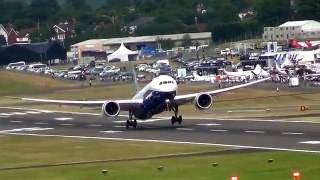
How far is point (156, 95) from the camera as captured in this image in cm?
7400

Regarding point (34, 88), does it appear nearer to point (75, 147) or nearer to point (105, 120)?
point (105, 120)

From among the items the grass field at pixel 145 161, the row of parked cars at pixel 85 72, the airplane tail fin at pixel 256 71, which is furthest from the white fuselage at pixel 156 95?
the row of parked cars at pixel 85 72

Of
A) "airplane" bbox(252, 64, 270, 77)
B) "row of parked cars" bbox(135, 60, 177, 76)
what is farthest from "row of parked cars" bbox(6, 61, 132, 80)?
"airplane" bbox(252, 64, 270, 77)

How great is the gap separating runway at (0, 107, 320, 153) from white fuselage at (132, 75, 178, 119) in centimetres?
123

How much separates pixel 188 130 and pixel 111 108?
4.97 metres

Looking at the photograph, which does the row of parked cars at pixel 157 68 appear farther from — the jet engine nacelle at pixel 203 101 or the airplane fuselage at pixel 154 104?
the jet engine nacelle at pixel 203 101

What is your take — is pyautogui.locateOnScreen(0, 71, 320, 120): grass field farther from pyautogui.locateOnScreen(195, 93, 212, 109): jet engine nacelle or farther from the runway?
pyautogui.locateOnScreen(195, 93, 212, 109): jet engine nacelle

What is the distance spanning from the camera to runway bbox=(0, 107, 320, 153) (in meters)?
63.1

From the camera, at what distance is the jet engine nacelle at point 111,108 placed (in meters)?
75.6

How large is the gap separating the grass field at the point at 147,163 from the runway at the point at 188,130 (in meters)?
2.68

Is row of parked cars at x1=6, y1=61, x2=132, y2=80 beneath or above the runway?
above

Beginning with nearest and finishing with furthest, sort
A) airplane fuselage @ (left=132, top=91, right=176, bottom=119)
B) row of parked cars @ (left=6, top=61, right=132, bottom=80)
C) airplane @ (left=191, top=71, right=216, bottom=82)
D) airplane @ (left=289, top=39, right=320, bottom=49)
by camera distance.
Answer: airplane fuselage @ (left=132, top=91, right=176, bottom=119), airplane @ (left=191, top=71, right=216, bottom=82), row of parked cars @ (left=6, top=61, right=132, bottom=80), airplane @ (left=289, top=39, right=320, bottom=49)

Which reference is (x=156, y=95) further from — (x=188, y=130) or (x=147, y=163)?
(x=147, y=163)

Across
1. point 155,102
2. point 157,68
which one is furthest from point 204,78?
point 155,102
